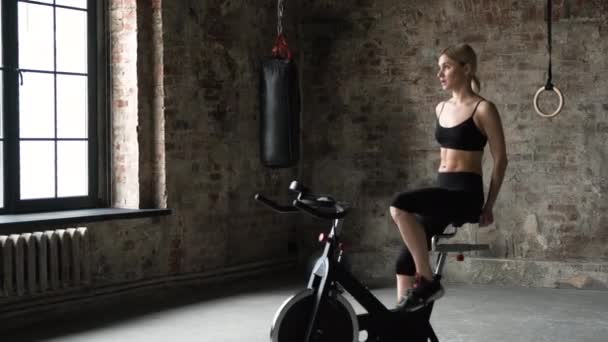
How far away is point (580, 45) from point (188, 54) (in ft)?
11.1

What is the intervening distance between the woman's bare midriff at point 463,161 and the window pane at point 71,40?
3381 millimetres

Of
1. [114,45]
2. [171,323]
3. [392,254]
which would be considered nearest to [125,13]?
[114,45]

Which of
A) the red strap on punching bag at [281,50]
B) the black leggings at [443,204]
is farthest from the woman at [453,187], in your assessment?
the red strap on punching bag at [281,50]

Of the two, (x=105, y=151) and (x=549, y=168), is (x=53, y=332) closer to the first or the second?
(x=105, y=151)

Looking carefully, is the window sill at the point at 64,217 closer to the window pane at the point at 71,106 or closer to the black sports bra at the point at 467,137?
the window pane at the point at 71,106

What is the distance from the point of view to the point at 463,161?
14.0 feet

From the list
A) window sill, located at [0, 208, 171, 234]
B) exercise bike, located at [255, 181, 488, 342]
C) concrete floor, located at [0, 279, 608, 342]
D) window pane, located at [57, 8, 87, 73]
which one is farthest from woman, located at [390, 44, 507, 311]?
window pane, located at [57, 8, 87, 73]

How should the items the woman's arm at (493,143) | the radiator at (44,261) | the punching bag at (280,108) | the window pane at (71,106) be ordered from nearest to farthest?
1. the woman's arm at (493,143)
2. the radiator at (44,261)
3. the window pane at (71,106)
4. the punching bag at (280,108)

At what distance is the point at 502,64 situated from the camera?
741 cm

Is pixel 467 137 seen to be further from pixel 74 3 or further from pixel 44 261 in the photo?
pixel 74 3

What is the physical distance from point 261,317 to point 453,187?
2.24m

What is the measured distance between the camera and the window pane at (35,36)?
237 inches

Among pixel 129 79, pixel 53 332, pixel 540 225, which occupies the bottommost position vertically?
pixel 53 332

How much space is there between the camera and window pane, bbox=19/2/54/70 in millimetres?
6023
